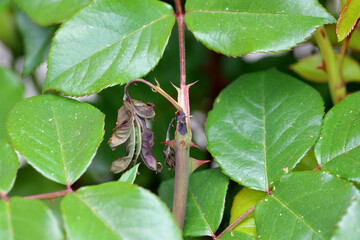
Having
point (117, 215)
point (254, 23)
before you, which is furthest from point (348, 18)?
point (117, 215)

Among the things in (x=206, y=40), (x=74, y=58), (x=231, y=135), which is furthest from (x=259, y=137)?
(x=74, y=58)

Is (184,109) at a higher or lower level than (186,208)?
higher

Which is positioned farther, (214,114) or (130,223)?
(214,114)

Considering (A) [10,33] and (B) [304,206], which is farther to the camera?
(A) [10,33]

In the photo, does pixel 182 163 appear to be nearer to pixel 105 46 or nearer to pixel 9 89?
pixel 105 46

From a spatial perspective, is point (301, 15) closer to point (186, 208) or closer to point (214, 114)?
point (214, 114)

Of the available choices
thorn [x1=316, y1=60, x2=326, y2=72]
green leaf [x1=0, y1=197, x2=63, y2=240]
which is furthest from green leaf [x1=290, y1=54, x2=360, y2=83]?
green leaf [x1=0, y1=197, x2=63, y2=240]
